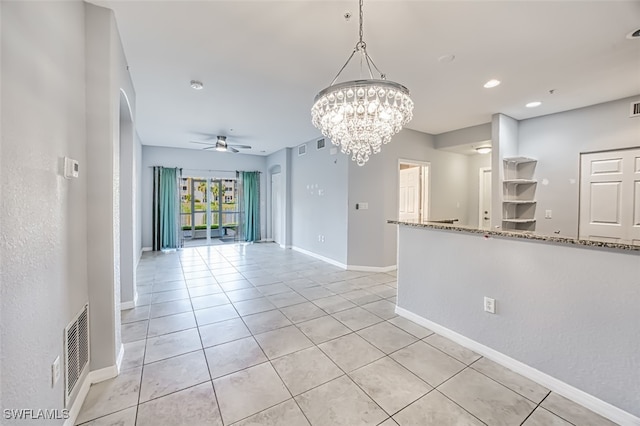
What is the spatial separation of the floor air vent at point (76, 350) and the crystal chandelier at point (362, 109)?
2.37 metres

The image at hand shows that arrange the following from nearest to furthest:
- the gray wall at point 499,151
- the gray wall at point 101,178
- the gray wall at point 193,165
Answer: the gray wall at point 101,178 < the gray wall at point 499,151 < the gray wall at point 193,165

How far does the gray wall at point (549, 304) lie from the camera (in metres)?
1.66

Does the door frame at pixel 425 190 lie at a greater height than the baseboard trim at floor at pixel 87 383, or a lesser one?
greater

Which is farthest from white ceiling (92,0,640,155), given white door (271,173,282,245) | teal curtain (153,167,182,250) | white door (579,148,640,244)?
white door (271,173,282,245)

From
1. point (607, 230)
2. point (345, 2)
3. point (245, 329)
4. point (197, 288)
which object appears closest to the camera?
point (345, 2)

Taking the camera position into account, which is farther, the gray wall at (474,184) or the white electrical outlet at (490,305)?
the gray wall at (474,184)

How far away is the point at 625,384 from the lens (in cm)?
163

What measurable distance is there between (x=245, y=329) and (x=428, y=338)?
186 cm

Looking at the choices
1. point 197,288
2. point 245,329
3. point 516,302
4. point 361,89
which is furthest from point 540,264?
point 197,288

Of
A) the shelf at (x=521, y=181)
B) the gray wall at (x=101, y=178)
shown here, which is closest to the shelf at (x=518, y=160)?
the shelf at (x=521, y=181)

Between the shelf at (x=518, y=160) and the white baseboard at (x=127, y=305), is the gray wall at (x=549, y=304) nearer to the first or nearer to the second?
the shelf at (x=518, y=160)

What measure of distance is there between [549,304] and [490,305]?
422mm

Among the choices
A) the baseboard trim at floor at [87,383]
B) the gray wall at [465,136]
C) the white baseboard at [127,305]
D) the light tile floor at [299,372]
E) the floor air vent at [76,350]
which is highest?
the gray wall at [465,136]

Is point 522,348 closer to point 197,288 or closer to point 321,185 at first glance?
point 197,288
